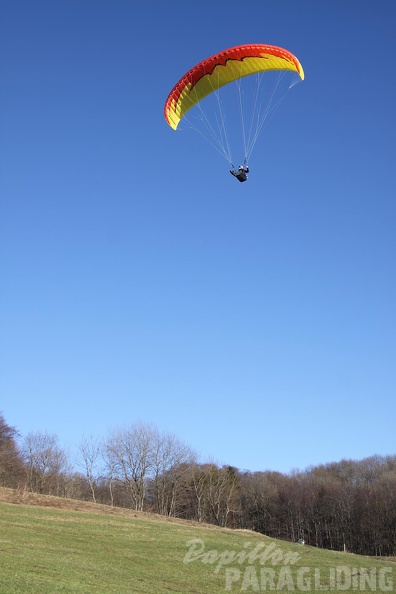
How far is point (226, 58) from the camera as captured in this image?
24.6 meters

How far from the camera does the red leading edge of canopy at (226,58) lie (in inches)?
955

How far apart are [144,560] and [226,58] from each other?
20526 mm

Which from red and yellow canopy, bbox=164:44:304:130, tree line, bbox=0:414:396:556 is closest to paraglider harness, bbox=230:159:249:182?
red and yellow canopy, bbox=164:44:304:130

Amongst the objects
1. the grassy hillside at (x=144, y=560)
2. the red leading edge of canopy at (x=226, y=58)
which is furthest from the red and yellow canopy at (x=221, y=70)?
the grassy hillside at (x=144, y=560)

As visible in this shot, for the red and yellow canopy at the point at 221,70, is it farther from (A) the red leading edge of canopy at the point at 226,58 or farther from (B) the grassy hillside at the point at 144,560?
(B) the grassy hillside at the point at 144,560

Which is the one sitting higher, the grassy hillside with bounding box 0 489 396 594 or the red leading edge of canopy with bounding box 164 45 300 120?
the red leading edge of canopy with bounding box 164 45 300 120

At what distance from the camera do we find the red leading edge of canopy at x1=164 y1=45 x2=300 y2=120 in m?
24.2

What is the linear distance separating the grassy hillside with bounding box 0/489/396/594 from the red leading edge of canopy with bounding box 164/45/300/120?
18.3m

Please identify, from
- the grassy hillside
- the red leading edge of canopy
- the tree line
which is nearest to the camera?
the grassy hillside

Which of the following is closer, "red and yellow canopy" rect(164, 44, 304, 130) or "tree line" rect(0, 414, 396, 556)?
"red and yellow canopy" rect(164, 44, 304, 130)

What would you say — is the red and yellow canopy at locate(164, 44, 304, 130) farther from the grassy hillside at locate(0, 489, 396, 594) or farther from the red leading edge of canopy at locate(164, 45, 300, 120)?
the grassy hillside at locate(0, 489, 396, 594)

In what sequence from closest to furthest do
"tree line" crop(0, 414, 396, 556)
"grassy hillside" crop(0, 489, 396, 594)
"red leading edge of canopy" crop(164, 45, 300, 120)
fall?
"grassy hillside" crop(0, 489, 396, 594)
"red leading edge of canopy" crop(164, 45, 300, 120)
"tree line" crop(0, 414, 396, 556)

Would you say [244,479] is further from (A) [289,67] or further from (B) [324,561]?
(A) [289,67]

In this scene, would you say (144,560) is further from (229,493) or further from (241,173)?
(229,493)
